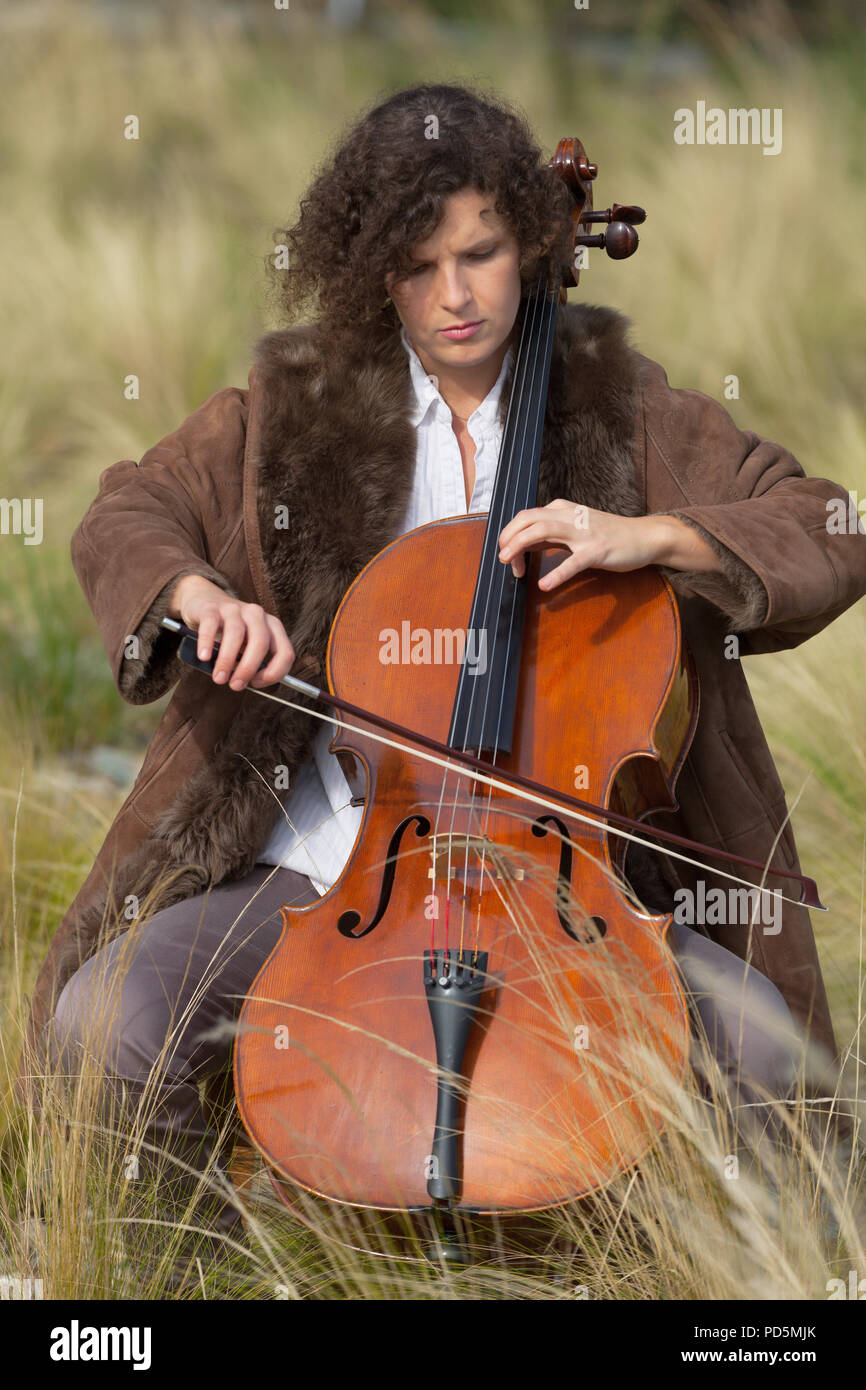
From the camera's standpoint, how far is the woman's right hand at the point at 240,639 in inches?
69.6

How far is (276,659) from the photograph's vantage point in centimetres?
178

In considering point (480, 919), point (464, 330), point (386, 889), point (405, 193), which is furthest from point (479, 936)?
point (405, 193)

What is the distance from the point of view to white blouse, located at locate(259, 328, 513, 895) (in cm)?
209

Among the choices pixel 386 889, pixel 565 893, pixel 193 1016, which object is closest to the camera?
pixel 565 893

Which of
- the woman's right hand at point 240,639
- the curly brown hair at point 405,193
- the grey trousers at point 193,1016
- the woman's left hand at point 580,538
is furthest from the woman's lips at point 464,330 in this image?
the grey trousers at point 193,1016

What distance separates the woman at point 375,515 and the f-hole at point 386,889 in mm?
232

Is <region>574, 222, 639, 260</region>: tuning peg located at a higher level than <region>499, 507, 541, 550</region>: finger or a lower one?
higher

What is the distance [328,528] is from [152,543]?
28cm

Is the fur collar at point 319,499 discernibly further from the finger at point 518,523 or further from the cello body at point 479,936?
the finger at point 518,523

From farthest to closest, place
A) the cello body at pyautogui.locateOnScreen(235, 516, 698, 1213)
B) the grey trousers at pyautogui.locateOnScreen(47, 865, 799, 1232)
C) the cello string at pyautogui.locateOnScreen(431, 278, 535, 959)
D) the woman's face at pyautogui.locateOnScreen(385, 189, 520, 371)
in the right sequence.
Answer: the woman's face at pyautogui.locateOnScreen(385, 189, 520, 371) → the grey trousers at pyautogui.locateOnScreen(47, 865, 799, 1232) → the cello string at pyautogui.locateOnScreen(431, 278, 535, 959) → the cello body at pyautogui.locateOnScreen(235, 516, 698, 1213)

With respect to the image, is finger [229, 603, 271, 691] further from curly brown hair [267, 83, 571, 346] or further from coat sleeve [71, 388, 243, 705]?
curly brown hair [267, 83, 571, 346]

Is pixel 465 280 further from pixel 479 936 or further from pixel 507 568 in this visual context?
pixel 479 936

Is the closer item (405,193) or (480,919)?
(480,919)

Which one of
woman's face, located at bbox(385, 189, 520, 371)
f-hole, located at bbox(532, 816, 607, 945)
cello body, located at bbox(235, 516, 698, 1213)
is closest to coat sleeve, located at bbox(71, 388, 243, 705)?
cello body, located at bbox(235, 516, 698, 1213)
